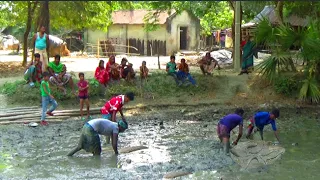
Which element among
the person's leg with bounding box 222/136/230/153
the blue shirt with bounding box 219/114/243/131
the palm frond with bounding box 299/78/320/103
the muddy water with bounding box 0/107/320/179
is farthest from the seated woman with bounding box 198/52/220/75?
the person's leg with bounding box 222/136/230/153

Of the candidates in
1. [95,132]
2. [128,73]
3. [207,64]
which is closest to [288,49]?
[207,64]

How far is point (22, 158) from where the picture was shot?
8.89 metres

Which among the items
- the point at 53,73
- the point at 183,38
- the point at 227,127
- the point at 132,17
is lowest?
the point at 227,127

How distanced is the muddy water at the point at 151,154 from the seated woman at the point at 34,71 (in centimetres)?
271

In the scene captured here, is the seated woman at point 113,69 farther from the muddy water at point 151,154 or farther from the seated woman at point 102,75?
the muddy water at point 151,154

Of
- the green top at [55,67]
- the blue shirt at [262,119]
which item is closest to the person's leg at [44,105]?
the green top at [55,67]

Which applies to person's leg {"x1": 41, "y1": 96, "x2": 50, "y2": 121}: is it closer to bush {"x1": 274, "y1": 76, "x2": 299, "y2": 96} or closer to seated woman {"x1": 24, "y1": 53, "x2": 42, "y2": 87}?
seated woman {"x1": 24, "y1": 53, "x2": 42, "y2": 87}

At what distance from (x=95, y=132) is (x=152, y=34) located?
28.5 metres

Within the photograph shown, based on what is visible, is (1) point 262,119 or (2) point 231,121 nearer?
(2) point 231,121

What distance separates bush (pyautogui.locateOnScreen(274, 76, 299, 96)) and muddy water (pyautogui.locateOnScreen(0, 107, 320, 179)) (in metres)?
2.30

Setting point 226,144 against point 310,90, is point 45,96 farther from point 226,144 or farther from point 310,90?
point 310,90

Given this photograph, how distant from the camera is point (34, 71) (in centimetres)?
1431

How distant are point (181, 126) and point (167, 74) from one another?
14.0 ft

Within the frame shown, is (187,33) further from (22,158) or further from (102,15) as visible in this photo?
(22,158)
